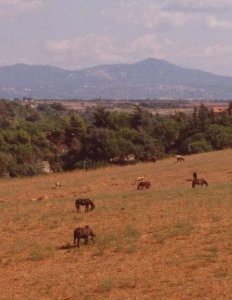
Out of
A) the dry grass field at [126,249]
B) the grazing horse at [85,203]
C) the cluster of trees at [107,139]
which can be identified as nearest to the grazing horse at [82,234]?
the dry grass field at [126,249]

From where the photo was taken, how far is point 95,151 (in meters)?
67.9

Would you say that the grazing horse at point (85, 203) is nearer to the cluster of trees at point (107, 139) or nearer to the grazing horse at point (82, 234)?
the grazing horse at point (82, 234)

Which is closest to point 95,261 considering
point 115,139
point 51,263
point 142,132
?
point 51,263

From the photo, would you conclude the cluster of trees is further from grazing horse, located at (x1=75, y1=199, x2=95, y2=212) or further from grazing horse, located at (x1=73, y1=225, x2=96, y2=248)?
→ grazing horse, located at (x1=73, y1=225, x2=96, y2=248)

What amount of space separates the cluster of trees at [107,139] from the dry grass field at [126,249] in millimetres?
33315

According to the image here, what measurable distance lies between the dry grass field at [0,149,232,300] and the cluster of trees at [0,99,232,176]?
109ft

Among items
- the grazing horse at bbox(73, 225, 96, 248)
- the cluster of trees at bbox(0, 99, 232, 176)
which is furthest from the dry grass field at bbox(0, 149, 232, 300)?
the cluster of trees at bbox(0, 99, 232, 176)

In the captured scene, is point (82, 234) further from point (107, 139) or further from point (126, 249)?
point (107, 139)

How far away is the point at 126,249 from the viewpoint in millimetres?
20500

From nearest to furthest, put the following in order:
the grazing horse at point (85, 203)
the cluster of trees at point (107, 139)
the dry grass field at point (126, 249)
→ the dry grass field at point (126, 249) → the grazing horse at point (85, 203) → the cluster of trees at point (107, 139)

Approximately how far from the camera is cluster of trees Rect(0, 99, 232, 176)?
2618 inches

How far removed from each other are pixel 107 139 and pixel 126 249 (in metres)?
46.8

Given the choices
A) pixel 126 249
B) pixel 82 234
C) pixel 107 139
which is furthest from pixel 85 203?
pixel 107 139

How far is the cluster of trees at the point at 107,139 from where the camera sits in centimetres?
6650
